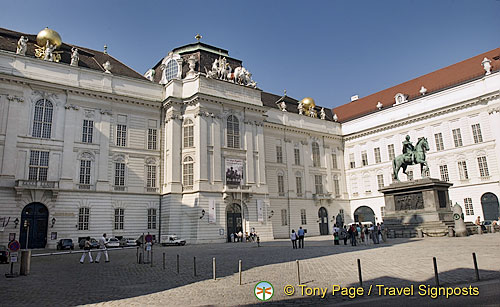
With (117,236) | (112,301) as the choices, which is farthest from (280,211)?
(112,301)

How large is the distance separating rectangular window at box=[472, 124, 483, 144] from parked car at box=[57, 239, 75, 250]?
4467 centimetres

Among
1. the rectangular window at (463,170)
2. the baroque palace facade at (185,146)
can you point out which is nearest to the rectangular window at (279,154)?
the baroque palace facade at (185,146)

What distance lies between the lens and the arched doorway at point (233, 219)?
3984cm

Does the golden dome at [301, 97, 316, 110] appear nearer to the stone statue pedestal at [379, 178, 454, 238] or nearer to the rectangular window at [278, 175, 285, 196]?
the rectangular window at [278, 175, 285, 196]

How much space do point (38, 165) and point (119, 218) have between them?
8.97 metres

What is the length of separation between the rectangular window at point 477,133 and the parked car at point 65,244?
4467 cm

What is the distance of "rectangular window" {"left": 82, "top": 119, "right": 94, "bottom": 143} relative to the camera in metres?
36.9

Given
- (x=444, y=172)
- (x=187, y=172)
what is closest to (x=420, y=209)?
(x=444, y=172)

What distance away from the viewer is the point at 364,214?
5419 centimetres

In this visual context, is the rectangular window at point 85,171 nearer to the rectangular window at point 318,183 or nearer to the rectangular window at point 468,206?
the rectangular window at point 318,183

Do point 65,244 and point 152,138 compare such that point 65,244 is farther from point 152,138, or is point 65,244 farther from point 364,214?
point 364,214

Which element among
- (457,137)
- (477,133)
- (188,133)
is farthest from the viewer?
(457,137)

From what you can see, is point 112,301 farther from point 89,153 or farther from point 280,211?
point 280,211

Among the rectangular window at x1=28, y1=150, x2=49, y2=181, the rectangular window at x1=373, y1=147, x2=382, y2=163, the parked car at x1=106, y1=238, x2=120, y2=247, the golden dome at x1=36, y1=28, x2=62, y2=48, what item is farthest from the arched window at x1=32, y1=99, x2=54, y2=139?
the rectangular window at x1=373, y1=147, x2=382, y2=163
